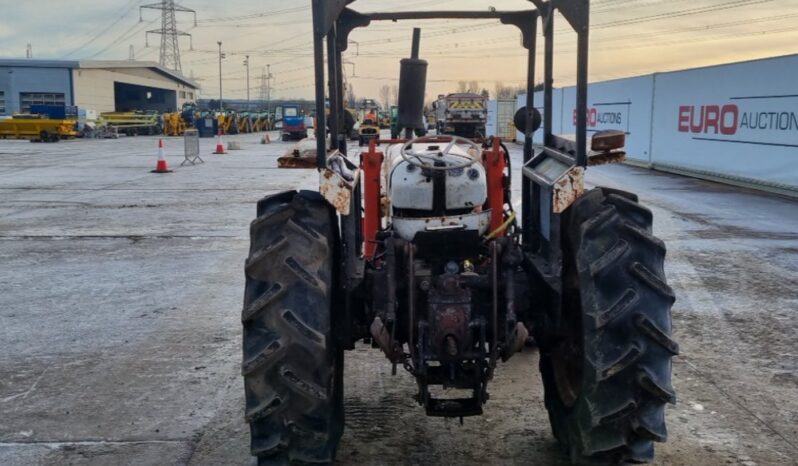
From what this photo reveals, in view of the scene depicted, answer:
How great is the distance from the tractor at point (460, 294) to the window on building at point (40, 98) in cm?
6385

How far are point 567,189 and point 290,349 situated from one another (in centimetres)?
154

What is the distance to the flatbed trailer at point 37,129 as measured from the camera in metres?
46.2

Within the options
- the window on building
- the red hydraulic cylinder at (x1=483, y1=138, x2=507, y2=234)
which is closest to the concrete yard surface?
the red hydraulic cylinder at (x1=483, y1=138, x2=507, y2=234)

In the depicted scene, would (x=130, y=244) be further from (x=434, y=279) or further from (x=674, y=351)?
(x=674, y=351)

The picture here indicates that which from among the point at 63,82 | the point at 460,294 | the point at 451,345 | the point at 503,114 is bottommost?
the point at 451,345

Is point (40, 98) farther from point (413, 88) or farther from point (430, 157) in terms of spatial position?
point (430, 157)

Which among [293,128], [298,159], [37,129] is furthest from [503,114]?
[298,159]

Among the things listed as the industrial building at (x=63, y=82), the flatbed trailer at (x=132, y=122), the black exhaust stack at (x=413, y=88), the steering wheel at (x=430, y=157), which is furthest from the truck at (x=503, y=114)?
the steering wheel at (x=430, y=157)

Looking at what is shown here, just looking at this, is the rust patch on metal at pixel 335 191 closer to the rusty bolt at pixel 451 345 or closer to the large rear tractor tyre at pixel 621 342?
the rusty bolt at pixel 451 345

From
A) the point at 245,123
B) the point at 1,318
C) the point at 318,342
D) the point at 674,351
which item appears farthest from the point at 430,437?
the point at 245,123

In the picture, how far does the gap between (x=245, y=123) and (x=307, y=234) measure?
67.4m

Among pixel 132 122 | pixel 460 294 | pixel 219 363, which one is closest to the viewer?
pixel 460 294

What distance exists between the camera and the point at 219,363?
611 cm

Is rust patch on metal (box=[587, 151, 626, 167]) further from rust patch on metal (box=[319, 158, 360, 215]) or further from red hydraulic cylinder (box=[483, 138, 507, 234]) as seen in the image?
rust patch on metal (box=[319, 158, 360, 215])
